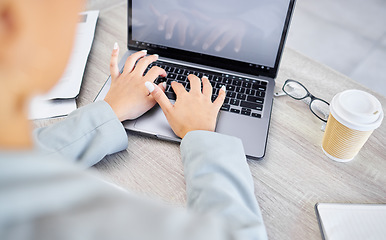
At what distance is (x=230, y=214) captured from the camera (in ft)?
1.76

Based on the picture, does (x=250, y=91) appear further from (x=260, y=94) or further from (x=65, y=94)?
(x=65, y=94)

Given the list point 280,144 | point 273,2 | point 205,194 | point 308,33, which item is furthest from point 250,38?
point 308,33

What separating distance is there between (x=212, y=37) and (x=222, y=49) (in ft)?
0.12

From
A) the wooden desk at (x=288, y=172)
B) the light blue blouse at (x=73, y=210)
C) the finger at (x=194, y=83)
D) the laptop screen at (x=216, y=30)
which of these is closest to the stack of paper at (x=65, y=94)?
the wooden desk at (x=288, y=172)

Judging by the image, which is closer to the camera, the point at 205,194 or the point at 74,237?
the point at 74,237

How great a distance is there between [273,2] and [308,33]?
4.93 feet

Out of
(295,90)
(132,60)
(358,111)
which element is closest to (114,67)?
(132,60)

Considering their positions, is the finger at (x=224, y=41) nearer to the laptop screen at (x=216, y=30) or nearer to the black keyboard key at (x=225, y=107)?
the laptop screen at (x=216, y=30)

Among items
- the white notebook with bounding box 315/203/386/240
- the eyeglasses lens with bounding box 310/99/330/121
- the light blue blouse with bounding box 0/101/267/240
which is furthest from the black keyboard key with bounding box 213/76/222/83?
the light blue blouse with bounding box 0/101/267/240

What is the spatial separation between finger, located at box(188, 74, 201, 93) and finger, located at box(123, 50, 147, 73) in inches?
5.4

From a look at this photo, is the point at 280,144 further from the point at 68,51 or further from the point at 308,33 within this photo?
the point at 308,33

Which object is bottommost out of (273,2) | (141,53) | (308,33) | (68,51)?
(308,33)

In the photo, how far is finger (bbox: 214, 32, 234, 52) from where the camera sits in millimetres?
826

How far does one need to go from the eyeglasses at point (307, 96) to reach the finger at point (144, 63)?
12.6 inches
